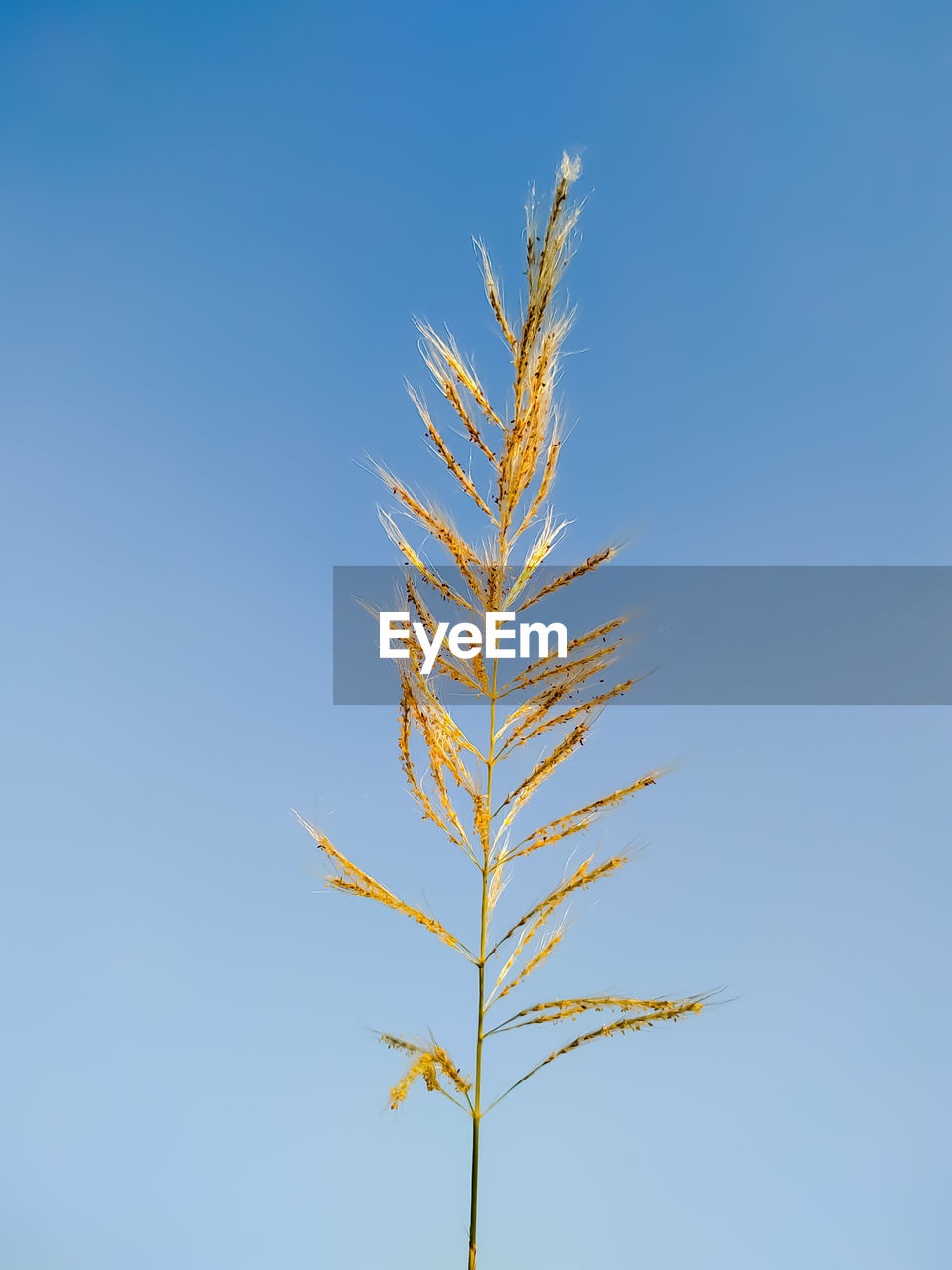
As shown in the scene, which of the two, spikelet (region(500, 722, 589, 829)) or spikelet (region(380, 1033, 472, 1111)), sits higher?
spikelet (region(500, 722, 589, 829))

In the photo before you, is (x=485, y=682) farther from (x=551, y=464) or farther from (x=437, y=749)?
(x=551, y=464)

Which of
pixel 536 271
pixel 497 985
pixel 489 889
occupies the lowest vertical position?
pixel 497 985

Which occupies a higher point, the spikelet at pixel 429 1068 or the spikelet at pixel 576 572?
the spikelet at pixel 576 572

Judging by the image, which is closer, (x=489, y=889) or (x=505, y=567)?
(x=489, y=889)

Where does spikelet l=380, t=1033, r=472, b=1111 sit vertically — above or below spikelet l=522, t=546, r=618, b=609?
below

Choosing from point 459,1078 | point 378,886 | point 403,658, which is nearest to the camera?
point 459,1078

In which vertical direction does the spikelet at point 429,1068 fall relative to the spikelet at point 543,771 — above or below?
below

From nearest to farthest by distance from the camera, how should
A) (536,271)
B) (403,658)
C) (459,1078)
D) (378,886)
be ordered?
(459,1078) < (378,886) < (403,658) < (536,271)

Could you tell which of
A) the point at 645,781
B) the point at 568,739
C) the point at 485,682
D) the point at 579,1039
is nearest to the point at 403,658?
the point at 485,682

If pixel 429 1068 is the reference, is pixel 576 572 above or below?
above

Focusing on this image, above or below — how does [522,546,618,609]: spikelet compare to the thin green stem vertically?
→ above

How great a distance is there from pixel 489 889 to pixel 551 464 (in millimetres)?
1978

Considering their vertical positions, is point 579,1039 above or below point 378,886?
below

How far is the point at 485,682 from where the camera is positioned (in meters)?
4.59
